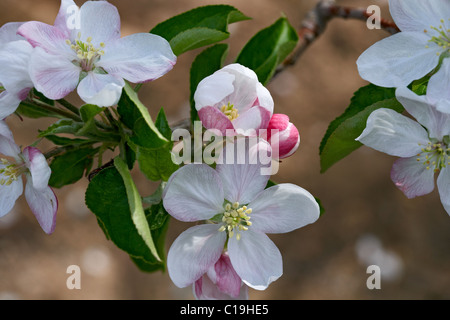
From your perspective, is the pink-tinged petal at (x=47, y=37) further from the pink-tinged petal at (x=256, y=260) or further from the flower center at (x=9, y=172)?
the pink-tinged petal at (x=256, y=260)

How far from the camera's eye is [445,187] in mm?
820

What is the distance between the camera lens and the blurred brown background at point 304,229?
213 cm

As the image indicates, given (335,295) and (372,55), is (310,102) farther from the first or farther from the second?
(372,55)

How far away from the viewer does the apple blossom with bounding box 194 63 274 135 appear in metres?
0.75

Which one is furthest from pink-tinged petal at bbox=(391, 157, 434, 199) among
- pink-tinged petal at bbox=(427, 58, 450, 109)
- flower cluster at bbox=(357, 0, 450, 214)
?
pink-tinged petal at bbox=(427, 58, 450, 109)

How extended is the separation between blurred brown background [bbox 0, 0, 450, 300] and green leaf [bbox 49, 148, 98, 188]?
1.17 meters

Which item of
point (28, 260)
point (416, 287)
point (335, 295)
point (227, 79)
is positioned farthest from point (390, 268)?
point (227, 79)

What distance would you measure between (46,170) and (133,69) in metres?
0.20

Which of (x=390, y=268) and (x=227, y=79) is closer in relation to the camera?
(x=227, y=79)

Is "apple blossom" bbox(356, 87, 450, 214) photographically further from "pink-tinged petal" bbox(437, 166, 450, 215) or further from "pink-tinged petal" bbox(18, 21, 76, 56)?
"pink-tinged petal" bbox(18, 21, 76, 56)

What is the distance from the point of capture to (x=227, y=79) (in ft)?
2.49

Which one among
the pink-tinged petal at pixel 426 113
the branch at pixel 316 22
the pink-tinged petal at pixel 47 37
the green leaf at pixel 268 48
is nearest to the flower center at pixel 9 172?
the pink-tinged petal at pixel 47 37

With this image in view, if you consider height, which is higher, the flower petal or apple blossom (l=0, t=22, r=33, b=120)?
apple blossom (l=0, t=22, r=33, b=120)

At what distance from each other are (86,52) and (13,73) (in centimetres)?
12
